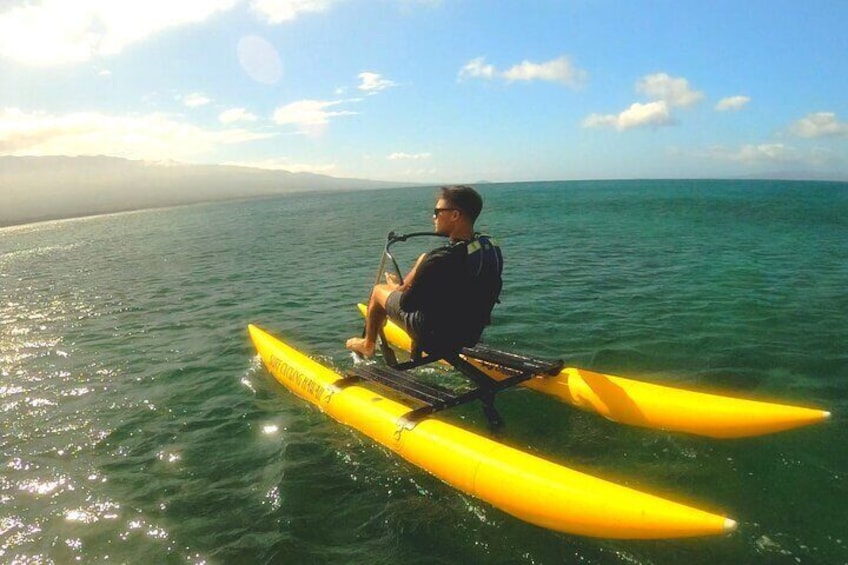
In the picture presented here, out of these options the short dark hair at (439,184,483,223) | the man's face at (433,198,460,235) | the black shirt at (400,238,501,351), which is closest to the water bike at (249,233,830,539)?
the black shirt at (400,238,501,351)

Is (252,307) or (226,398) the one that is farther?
(252,307)

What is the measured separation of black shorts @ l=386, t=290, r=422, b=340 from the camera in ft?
19.7

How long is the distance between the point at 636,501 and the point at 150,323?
1224cm

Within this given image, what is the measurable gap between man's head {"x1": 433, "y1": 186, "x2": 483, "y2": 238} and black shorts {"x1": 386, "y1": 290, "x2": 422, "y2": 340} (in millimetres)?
1079

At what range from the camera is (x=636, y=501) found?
12.6 ft

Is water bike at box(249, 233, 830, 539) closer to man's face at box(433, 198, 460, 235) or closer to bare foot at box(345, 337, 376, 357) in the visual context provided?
bare foot at box(345, 337, 376, 357)

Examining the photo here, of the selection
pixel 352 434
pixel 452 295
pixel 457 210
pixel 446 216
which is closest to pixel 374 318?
pixel 352 434

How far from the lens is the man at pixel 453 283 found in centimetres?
560

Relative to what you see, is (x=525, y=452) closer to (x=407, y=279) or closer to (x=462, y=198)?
(x=407, y=279)

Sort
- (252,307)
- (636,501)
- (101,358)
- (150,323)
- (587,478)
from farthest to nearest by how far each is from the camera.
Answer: (252,307)
(150,323)
(101,358)
(587,478)
(636,501)

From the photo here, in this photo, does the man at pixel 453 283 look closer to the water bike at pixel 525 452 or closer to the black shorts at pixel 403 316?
the black shorts at pixel 403 316

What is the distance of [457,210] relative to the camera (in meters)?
5.70

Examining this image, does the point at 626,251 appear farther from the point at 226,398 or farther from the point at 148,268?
the point at 148,268

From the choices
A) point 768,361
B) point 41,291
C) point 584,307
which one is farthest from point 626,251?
point 41,291
